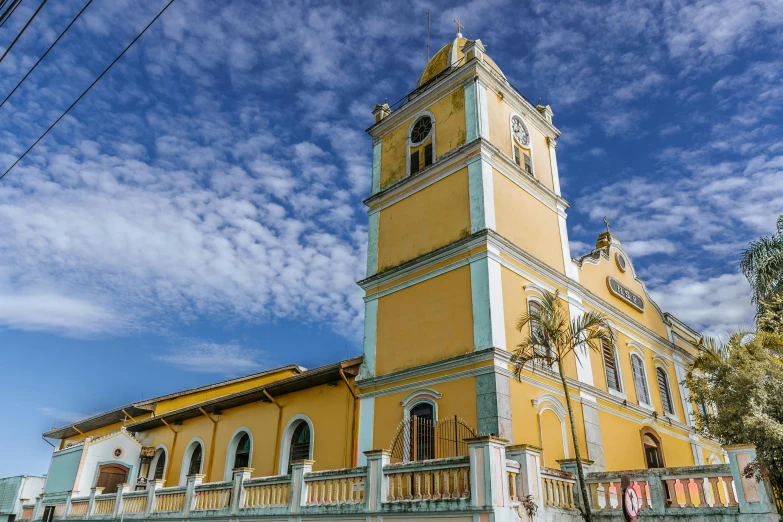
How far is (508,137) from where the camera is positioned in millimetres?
20562

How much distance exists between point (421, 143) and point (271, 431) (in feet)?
37.0

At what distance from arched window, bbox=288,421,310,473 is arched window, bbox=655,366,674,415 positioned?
43.5 ft

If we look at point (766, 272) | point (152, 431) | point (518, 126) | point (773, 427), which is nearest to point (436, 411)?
point (773, 427)

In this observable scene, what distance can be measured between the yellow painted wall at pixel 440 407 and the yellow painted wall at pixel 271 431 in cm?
112

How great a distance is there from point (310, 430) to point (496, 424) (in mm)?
7176

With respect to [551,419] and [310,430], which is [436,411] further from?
[310,430]

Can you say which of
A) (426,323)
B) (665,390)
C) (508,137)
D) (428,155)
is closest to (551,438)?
(426,323)

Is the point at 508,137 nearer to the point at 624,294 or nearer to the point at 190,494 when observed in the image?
the point at 624,294

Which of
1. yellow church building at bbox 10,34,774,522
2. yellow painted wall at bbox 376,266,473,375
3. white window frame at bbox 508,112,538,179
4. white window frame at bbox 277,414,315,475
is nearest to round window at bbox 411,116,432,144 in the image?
yellow church building at bbox 10,34,774,522

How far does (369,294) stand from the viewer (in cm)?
1962

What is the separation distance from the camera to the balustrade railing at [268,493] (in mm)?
13859

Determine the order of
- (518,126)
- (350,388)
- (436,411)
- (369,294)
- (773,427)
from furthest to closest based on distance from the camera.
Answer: (518,126)
(369,294)
(350,388)
(436,411)
(773,427)

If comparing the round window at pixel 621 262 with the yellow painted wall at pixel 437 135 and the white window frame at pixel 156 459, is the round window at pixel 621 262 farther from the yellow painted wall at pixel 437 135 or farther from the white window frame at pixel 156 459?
the white window frame at pixel 156 459

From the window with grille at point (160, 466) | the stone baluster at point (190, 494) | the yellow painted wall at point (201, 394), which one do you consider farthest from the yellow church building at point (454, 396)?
the yellow painted wall at point (201, 394)
